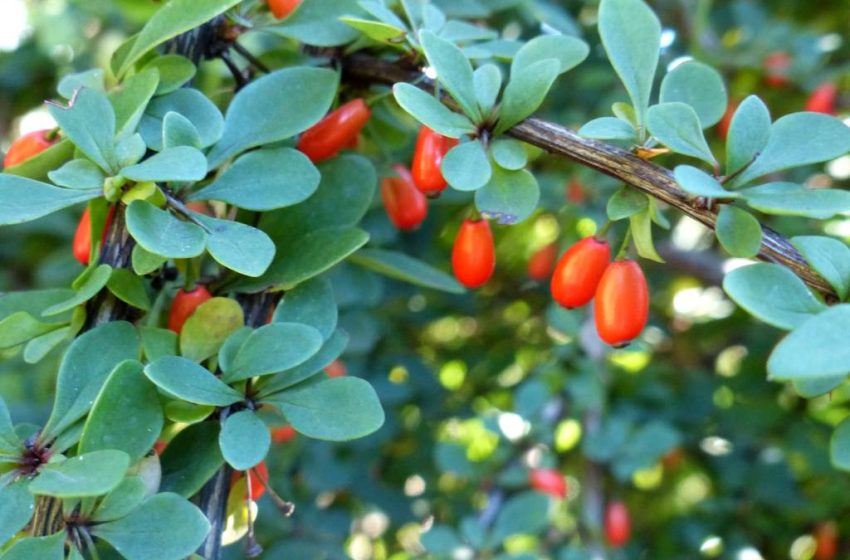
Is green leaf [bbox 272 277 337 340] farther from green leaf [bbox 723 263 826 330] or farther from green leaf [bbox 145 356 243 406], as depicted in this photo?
green leaf [bbox 723 263 826 330]

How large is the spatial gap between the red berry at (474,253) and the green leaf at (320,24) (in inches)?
8.4

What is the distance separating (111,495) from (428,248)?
102 cm

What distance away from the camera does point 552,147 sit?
0.80m

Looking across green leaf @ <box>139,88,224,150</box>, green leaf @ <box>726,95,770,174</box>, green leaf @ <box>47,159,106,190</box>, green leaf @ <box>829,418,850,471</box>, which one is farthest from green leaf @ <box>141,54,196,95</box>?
green leaf @ <box>829,418,850,471</box>

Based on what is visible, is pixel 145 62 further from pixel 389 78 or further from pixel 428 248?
pixel 428 248

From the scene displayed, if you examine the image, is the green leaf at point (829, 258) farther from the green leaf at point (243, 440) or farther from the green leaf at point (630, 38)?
the green leaf at point (243, 440)

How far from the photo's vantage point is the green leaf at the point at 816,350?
0.54 meters

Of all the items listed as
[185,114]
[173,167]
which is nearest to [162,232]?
[173,167]

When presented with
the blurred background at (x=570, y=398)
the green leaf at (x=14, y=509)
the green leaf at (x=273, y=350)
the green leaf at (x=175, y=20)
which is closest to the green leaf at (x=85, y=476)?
the green leaf at (x=14, y=509)

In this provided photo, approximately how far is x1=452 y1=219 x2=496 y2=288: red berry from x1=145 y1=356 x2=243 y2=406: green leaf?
0.83ft

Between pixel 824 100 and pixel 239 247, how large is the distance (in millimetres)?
1199

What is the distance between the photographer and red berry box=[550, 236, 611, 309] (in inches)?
32.9

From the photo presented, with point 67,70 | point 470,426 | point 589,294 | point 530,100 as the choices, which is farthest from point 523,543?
point 67,70

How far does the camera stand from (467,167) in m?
0.76
